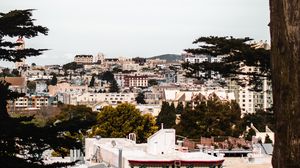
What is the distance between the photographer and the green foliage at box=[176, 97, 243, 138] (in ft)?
159

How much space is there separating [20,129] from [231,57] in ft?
20.6

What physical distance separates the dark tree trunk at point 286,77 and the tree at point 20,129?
5.61m

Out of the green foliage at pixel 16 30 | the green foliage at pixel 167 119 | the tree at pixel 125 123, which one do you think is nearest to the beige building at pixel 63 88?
the green foliage at pixel 167 119

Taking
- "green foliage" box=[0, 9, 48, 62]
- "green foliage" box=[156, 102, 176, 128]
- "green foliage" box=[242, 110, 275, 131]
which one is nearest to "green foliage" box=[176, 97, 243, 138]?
"green foliage" box=[242, 110, 275, 131]

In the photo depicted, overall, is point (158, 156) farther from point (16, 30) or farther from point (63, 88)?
point (63, 88)

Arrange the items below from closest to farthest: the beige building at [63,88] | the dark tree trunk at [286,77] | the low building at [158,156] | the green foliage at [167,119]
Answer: the dark tree trunk at [286,77] < the low building at [158,156] < the green foliage at [167,119] < the beige building at [63,88]

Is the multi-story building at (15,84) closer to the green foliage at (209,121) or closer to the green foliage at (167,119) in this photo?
the green foliage at (209,121)

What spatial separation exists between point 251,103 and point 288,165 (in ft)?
413

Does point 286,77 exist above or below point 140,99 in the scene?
above

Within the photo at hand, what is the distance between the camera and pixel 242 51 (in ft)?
48.0

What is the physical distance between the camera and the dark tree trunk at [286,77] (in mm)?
4203

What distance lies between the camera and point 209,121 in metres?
49.0

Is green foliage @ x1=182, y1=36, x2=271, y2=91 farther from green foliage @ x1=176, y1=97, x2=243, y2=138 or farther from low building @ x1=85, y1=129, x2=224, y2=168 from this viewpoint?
green foliage @ x1=176, y1=97, x2=243, y2=138

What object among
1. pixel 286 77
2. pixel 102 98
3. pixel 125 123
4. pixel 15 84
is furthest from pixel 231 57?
pixel 102 98
